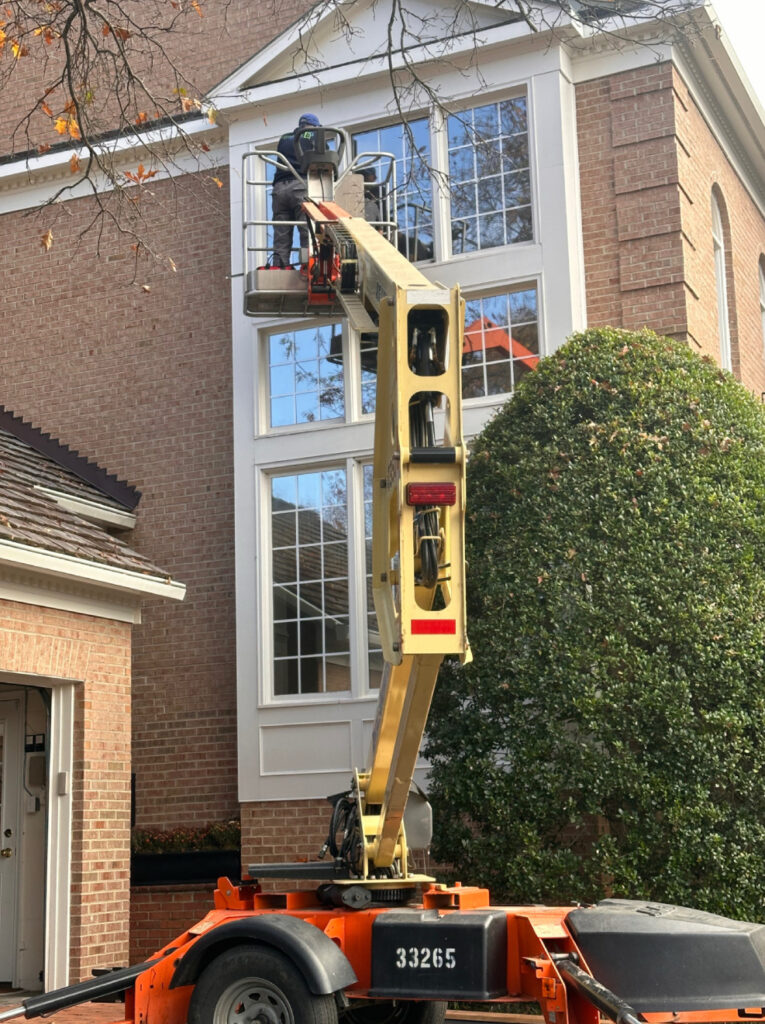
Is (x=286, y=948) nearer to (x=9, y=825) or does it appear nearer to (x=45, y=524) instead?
(x=45, y=524)

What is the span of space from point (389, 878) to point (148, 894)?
277 inches

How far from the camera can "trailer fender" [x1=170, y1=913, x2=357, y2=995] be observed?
6.61 metres

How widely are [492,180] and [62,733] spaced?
7179 millimetres

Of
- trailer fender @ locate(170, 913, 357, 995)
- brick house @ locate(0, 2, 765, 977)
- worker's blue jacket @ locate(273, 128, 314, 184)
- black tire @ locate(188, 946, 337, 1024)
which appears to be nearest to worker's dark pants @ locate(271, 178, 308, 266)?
worker's blue jacket @ locate(273, 128, 314, 184)

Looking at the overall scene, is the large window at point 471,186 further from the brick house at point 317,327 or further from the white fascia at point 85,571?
the white fascia at point 85,571

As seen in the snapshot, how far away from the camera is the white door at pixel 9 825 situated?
1173cm

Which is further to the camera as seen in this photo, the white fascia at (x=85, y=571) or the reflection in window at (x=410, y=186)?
the reflection in window at (x=410, y=186)

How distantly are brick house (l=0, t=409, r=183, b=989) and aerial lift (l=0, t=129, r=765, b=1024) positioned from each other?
365 centimetres

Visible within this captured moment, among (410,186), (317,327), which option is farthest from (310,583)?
(410,186)

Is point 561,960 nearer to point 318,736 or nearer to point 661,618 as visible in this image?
point 661,618

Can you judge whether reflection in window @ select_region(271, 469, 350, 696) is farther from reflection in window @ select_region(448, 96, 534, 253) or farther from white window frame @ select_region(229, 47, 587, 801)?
reflection in window @ select_region(448, 96, 534, 253)

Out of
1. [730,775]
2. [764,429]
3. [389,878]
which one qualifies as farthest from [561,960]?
[764,429]

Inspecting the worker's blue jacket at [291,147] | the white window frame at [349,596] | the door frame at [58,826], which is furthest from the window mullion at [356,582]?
the door frame at [58,826]

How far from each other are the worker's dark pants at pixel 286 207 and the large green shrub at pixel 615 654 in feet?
10.8
